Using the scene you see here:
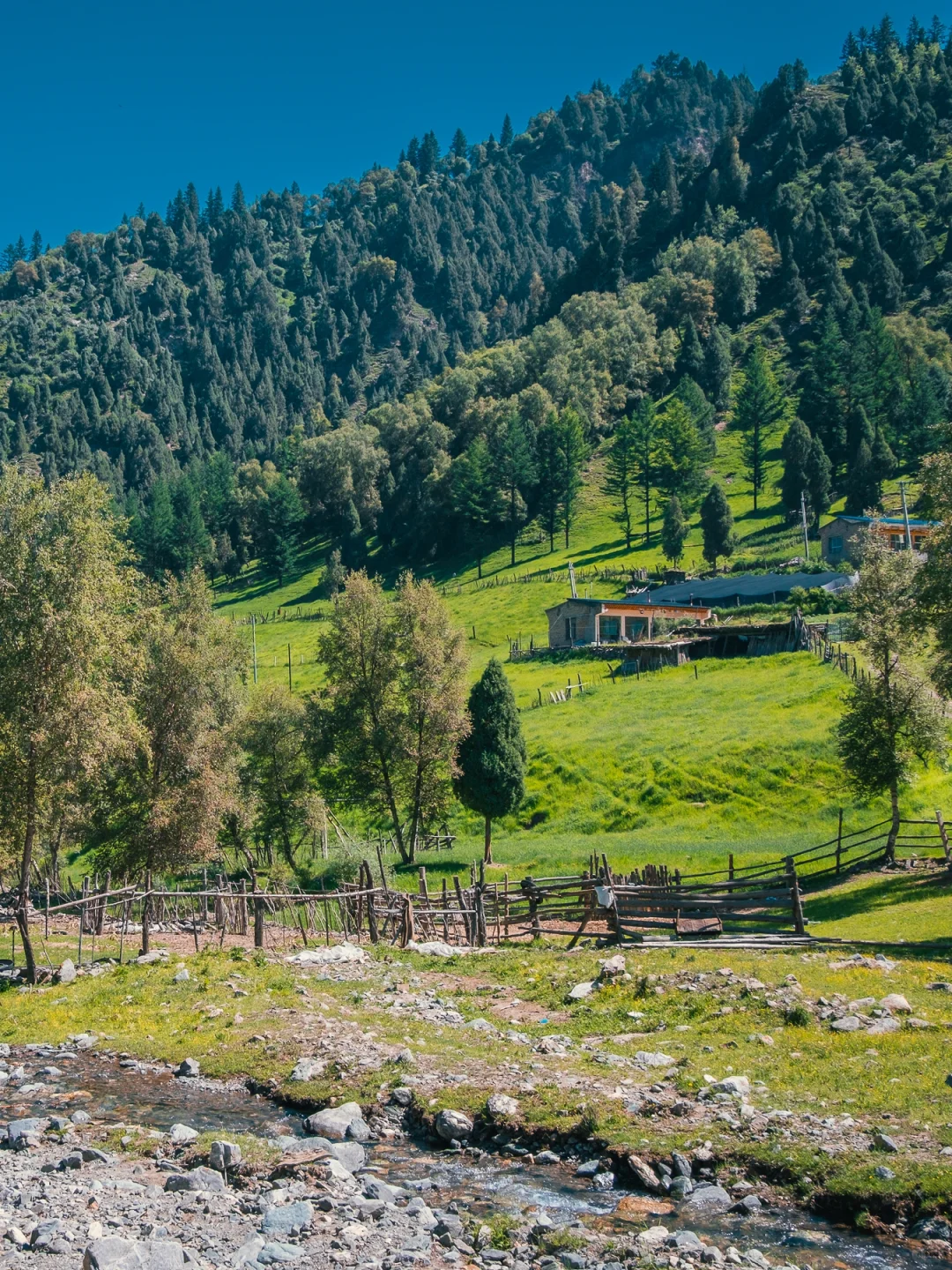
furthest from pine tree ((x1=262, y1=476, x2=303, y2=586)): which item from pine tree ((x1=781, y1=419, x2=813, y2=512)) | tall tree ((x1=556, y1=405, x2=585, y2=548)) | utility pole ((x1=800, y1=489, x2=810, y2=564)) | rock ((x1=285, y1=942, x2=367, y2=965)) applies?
rock ((x1=285, y1=942, x2=367, y2=965))

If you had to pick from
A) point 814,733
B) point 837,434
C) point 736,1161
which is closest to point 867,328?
point 837,434

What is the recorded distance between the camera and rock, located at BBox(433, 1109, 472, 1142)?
17.1 m

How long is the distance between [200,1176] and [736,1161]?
7507 millimetres

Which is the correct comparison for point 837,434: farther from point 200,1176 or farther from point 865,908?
point 200,1176

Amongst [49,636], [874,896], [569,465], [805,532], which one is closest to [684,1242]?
[49,636]

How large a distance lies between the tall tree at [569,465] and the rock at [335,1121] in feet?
401

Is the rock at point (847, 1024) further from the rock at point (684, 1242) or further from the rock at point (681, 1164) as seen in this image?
the rock at point (684, 1242)

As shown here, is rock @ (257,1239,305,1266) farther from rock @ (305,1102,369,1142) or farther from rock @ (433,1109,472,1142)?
rock @ (433,1109,472,1142)

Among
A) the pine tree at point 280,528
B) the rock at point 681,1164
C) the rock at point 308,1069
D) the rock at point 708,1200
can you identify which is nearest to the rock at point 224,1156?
the rock at point 308,1069

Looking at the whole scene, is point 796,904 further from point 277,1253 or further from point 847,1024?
point 277,1253

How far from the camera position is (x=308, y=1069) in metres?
19.9

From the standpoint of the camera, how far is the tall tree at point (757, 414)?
138762 mm

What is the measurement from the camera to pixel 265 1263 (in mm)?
13031

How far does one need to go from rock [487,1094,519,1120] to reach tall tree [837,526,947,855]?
2790cm
